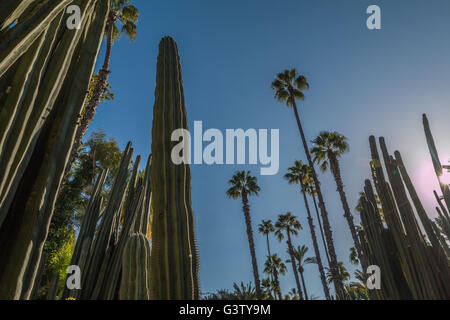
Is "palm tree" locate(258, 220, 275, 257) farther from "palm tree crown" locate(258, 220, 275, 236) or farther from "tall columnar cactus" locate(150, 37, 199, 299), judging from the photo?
"tall columnar cactus" locate(150, 37, 199, 299)

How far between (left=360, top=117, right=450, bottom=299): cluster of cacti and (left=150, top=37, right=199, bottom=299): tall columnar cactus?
5391 millimetres

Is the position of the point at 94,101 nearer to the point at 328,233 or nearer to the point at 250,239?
the point at 328,233

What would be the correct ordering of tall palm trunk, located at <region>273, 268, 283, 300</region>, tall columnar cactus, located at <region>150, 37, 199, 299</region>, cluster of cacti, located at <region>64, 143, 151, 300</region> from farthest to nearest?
tall palm trunk, located at <region>273, 268, 283, 300</region> < cluster of cacti, located at <region>64, 143, 151, 300</region> < tall columnar cactus, located at <region>150, 37, 199, 299</region>

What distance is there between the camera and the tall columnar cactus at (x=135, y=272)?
9.27 feet

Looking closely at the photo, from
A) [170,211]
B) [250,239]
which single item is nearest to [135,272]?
[170,211]

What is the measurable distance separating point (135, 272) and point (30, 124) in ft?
6.47

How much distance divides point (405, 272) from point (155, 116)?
606cm

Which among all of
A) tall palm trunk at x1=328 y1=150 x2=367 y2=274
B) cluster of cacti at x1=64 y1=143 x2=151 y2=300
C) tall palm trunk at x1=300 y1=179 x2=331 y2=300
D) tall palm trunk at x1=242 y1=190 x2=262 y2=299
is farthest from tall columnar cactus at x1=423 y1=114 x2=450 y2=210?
tall palm trunk at x1=300 y1=179 x2=331 y2=300

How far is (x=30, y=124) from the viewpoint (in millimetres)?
1544

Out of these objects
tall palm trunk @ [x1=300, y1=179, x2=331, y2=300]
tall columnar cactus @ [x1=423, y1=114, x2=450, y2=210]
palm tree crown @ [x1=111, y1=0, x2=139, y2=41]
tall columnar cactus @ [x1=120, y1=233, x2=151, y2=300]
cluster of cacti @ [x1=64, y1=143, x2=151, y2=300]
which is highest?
palm tree crown @ [x1=111, y1=0, x2=139, y2=41]

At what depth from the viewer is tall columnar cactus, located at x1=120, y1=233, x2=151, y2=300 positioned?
9.27 feet

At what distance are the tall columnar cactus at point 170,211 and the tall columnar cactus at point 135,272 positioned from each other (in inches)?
31.0

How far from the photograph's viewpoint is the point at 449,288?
5332mm

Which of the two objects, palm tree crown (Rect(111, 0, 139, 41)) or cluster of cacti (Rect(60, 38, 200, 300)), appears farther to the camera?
palm tree crown (Rect(111, 0, 139, 41))
